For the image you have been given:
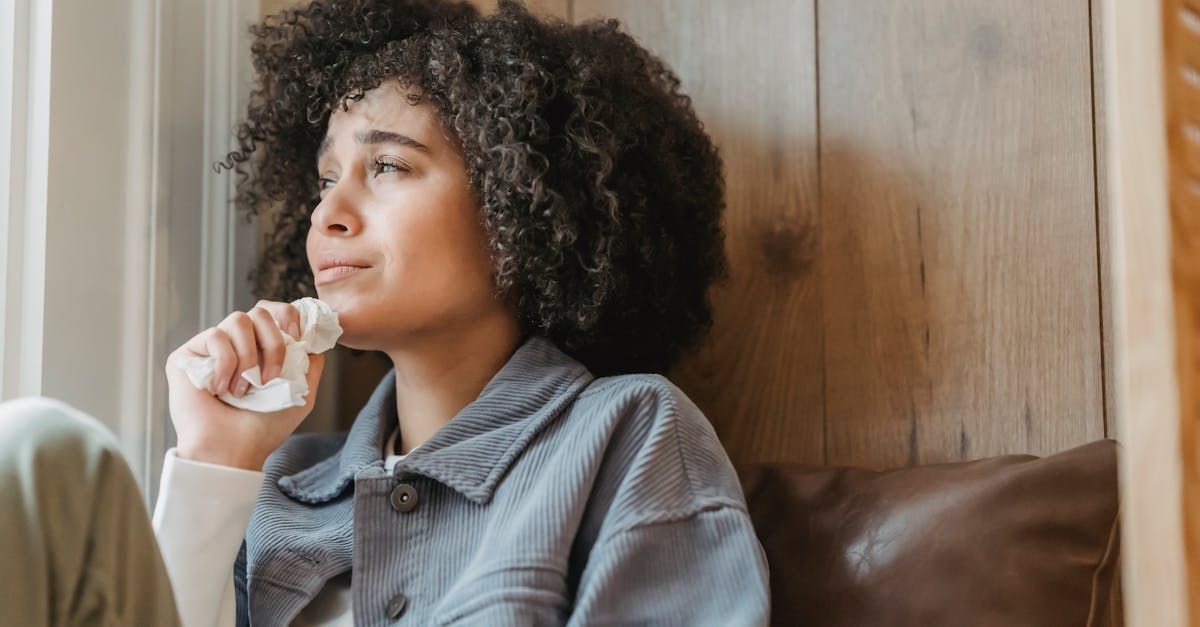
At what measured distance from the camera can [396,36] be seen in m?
1.35

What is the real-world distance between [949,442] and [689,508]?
388 millimetres

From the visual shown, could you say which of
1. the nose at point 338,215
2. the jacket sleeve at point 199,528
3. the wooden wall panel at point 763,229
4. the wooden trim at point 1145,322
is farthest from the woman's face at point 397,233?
the wooden trim at point 1145,322

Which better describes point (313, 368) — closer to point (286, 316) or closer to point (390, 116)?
point (286, 316)

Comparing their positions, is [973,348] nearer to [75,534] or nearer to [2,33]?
[75,534]

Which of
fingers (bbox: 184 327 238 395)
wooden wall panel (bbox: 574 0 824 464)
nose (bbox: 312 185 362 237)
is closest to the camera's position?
fingers (bbox: 184 327 238 395)

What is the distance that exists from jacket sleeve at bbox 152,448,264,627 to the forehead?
1.26ft

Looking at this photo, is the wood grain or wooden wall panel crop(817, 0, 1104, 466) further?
wooden wall panel crop(817, 0, 1104, 466)

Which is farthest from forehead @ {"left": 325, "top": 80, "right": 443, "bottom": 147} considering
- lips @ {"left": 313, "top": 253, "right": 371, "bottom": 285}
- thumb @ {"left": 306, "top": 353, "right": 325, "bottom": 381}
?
thumb @ {"left": 306, "top": 353, "right": 325, "bottom": 381}

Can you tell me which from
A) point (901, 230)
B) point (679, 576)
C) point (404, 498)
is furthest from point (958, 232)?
point (404, 498)

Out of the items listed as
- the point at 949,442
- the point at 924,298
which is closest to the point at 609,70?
the point at 924,298

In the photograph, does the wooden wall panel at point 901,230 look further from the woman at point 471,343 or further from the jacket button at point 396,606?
the jacket button at point 396,606

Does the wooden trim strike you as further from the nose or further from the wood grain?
the nose

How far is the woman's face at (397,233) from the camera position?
3.91ft

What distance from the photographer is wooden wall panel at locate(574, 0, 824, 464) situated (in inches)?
54.3
